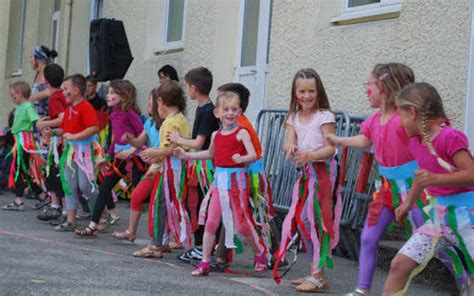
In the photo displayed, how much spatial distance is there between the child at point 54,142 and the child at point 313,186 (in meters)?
3.66

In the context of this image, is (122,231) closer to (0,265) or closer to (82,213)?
(82,213)

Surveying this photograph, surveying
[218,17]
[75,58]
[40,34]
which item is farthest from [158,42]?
[40,34]

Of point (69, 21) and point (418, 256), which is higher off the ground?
point (69, 21)

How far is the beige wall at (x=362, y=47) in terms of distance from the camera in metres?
7.48

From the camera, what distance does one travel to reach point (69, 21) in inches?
651

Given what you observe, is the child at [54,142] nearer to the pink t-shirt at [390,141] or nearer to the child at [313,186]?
the child at [313,186]

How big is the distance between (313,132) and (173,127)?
1537 millimetres

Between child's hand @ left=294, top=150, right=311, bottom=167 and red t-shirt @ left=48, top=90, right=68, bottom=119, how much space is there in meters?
4.36

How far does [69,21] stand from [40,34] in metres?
2.42

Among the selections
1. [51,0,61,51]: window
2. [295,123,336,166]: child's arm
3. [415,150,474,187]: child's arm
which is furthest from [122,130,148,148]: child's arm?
[51,0,61,51]: window

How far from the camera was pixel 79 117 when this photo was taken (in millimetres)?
8836

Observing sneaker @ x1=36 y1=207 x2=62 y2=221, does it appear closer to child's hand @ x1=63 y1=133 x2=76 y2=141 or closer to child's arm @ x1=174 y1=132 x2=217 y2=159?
child's hand @ x1=63 y1=133 x2=76 y2=141

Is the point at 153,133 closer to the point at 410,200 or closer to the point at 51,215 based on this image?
the point at 51,215

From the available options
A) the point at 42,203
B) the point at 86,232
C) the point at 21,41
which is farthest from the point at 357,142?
the point at 21,41
